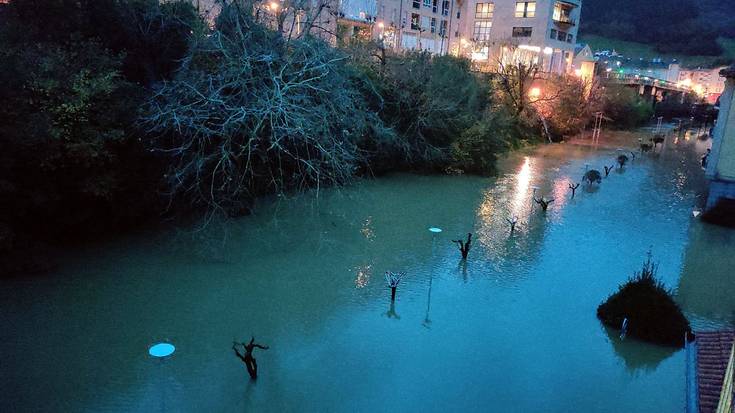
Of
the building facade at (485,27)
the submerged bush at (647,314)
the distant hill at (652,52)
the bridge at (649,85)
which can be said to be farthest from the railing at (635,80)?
the submerged bush at (647,314)

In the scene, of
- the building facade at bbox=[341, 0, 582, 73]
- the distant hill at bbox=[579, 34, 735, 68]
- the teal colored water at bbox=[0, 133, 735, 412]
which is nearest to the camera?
the teal colored water at bbox=[0, 133, 735, 412]

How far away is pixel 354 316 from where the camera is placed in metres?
12.0

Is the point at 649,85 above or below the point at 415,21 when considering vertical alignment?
below

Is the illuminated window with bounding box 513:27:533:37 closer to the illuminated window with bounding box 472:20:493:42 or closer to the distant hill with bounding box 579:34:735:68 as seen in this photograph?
the illuminated window with bounding box 472:20:493:42

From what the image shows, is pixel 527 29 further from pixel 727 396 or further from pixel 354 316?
pixel 727 396

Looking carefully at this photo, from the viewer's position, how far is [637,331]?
11664 millimetres

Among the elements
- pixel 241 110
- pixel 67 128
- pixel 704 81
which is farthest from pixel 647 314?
pixel 704 81

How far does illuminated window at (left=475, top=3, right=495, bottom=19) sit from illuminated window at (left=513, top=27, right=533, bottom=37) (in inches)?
131

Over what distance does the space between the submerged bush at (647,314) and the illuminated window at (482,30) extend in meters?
51.4

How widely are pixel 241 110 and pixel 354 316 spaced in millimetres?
6545

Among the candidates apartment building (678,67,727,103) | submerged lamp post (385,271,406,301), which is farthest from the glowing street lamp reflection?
apartment building (678,67,727,103)

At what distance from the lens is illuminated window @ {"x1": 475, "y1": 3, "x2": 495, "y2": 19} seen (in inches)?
2323

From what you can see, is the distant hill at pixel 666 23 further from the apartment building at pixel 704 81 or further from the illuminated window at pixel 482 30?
the illuminated window at pixel 482 30

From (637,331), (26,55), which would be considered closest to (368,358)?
(637,331)
